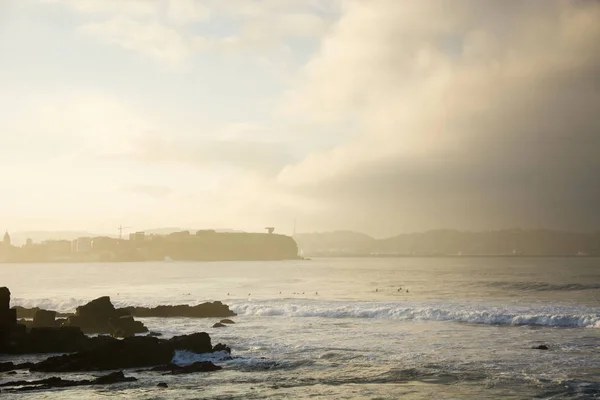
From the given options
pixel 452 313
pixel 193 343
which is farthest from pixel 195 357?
pixel 452 313

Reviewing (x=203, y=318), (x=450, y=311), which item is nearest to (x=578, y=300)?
(x=450, y=311)

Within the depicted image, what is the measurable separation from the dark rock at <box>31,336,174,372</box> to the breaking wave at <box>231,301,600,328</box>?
86.2 ft

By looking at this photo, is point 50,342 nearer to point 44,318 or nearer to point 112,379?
point 112,379

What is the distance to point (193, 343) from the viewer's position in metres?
28.0

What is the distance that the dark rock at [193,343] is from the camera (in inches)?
1088

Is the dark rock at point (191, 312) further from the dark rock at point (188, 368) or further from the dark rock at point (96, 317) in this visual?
the dark rock at point (188, 368)

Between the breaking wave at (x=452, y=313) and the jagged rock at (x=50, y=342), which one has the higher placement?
the jagged rock at (x=50, y=342)

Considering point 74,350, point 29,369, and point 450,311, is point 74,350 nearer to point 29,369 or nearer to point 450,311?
point 29,369

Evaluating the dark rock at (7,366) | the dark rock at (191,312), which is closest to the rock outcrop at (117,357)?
the dark rock at (7,366)

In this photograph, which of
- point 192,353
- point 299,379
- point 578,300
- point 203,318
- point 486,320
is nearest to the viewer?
point 299,379

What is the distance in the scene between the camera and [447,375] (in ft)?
76.2

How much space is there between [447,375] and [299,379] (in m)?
6.54

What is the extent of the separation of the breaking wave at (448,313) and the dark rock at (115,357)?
26.3 meters

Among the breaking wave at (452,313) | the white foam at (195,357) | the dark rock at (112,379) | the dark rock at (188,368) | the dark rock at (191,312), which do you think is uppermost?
the dark rock at (112,379)
